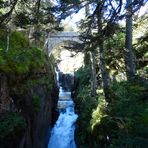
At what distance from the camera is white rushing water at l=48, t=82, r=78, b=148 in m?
18.2

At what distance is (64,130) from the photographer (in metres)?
19.6

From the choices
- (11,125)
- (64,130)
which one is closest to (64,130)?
(64,130)

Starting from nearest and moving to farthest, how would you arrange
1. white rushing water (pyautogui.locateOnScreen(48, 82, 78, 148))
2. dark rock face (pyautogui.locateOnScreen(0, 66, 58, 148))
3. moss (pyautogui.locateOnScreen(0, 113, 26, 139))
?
moss (pyautogui.locateOnScreen(0, 113, 26, 139)), dark rock face (pyautogui.locateOnScreen(0, 66, 58, 148)), white rushing water (pyautogui.locateOnScreen(48, 82, 78, 148))

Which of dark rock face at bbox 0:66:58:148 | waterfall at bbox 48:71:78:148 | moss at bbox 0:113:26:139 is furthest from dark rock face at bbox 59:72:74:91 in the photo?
moss at bbox 0:113:26:139

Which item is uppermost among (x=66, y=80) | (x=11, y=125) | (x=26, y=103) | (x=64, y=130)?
(x=66, y=80)

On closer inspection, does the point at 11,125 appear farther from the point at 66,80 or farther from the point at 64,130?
the point at 66,80

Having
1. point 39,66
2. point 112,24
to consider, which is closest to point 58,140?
point 39,66

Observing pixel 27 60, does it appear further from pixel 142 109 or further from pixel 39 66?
pixel 142 109

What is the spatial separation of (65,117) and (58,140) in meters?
2.69

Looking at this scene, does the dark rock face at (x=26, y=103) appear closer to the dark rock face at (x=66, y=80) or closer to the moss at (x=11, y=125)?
the moss at (x=11, y=125)

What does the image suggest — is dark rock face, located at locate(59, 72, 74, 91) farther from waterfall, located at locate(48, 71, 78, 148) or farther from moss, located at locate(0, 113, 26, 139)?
moss, located at locate(0, 113, 26, 139)

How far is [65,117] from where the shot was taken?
69.4 feet

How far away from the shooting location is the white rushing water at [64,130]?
18.2m

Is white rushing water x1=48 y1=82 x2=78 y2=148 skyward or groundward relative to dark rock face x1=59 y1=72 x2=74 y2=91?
groundward
